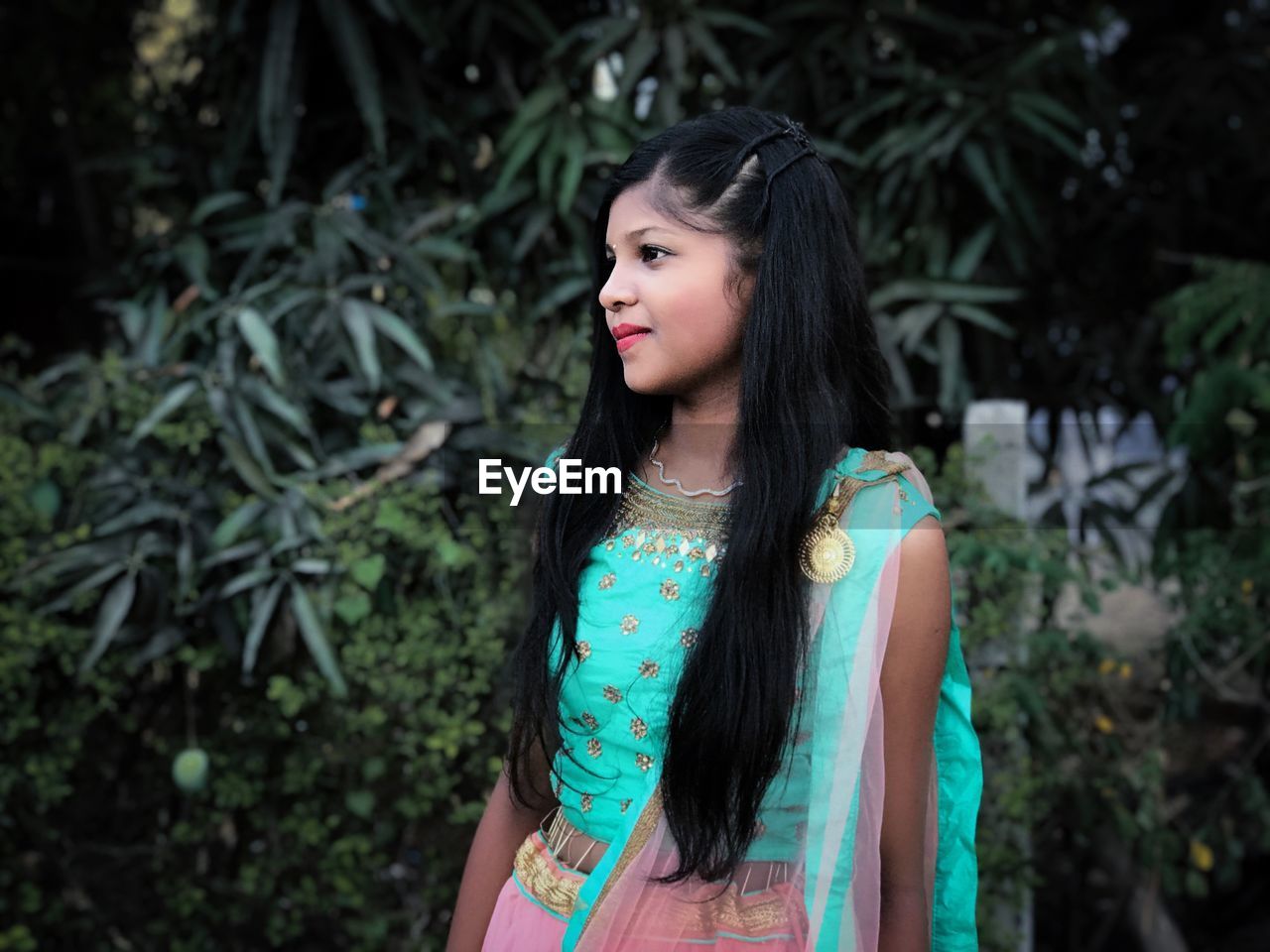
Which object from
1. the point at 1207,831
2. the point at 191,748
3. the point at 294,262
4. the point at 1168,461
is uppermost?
the point at 294,262

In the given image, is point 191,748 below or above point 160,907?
above

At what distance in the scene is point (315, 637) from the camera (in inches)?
90.4

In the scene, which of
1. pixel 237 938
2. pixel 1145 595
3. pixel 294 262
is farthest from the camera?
pixel 1145 595

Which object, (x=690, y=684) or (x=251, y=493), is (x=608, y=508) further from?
(x=251, y=493)

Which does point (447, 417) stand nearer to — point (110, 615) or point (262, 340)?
point (262, 340)

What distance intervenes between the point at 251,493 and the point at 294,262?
64 centimetres

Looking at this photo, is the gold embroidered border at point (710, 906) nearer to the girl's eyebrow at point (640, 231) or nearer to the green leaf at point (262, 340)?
the girl's eyebrow at point (640, 231)

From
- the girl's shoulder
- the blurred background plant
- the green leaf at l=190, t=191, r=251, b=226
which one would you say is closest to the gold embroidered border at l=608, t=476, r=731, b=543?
the girl's shoulder

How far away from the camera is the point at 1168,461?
9.96 feet

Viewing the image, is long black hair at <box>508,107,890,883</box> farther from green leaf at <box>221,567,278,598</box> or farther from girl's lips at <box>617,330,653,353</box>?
green leaf at <box>221,567,278,598</box>

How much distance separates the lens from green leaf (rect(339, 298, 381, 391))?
Result: 8.39ft

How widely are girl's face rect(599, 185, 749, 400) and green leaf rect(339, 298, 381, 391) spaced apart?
1388mm

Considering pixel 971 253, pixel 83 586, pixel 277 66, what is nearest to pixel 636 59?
pixel 277 66

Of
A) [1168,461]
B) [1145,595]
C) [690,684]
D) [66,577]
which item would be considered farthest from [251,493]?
[1145,595]
